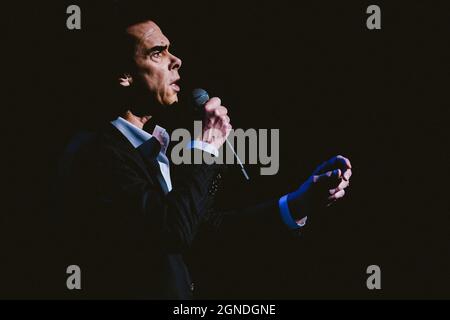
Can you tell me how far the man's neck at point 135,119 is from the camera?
67.7 inches

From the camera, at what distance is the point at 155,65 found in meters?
1.74

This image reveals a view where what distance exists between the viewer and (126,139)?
161 centimetres

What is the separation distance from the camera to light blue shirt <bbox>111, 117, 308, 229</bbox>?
1.56 m

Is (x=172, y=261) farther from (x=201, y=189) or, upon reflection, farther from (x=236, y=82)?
(x=236, y=82)

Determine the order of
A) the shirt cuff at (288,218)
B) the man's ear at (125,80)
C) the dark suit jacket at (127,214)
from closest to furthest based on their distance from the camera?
1. the dark suit jacket at (127,214)
2. the man's ear at (125,80)
3. the shirt cuff at (288,218)

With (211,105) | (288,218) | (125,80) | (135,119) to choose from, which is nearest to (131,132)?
(135,119)

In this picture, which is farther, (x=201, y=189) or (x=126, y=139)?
(x=126, y=139)

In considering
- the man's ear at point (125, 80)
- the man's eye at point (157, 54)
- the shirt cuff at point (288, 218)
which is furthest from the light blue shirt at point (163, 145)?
the man's eye at point (157, 54)

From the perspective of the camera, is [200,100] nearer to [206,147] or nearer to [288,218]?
[206,147]

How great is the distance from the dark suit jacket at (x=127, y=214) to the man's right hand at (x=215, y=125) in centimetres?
8

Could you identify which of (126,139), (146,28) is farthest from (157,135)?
(146,28)

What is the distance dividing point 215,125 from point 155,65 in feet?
1.06

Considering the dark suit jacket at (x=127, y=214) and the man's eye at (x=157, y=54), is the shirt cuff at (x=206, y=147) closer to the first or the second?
the dark suit jacket at (x=127, y=214)

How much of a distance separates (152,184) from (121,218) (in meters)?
0.14
